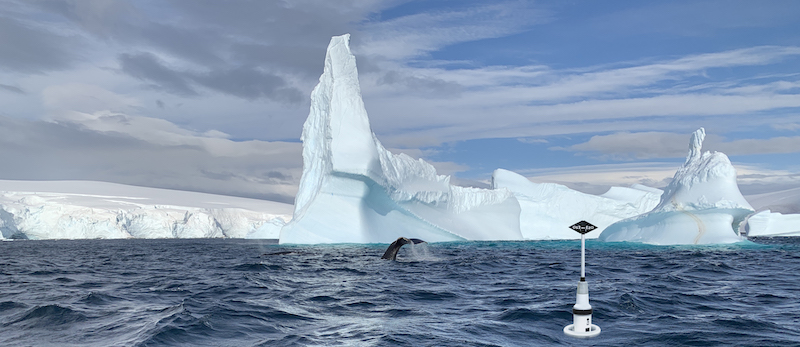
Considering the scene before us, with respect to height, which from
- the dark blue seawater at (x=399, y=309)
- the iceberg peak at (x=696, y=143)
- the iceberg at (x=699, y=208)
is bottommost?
the dark blue seawater at (x=399, y=309)

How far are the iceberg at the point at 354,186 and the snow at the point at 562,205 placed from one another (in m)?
14.7

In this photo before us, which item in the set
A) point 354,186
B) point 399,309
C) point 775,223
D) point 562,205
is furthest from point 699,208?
point 775,223

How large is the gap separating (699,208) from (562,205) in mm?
26963

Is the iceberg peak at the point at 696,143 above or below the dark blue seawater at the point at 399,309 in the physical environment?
above

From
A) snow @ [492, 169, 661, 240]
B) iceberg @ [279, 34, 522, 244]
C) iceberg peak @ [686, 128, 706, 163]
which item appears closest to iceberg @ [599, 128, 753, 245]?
iceberg peak @ [686, 128, 706, 163]

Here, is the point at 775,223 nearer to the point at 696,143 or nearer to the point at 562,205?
the point at 562,205

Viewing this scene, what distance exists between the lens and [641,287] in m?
12.8

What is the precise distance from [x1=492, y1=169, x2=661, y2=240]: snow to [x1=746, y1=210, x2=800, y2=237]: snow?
17999mm

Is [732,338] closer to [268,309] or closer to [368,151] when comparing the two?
[268,309]

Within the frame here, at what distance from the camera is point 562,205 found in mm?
63031

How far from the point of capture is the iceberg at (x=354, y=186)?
40469 millimetres

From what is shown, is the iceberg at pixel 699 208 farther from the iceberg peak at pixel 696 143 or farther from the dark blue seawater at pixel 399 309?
the dark blue seawater at pixel 399 309

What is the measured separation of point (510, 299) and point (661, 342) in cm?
405

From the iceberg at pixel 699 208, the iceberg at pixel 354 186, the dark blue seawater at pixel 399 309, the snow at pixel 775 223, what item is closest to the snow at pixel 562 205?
the iceberg at pixel 354 186
